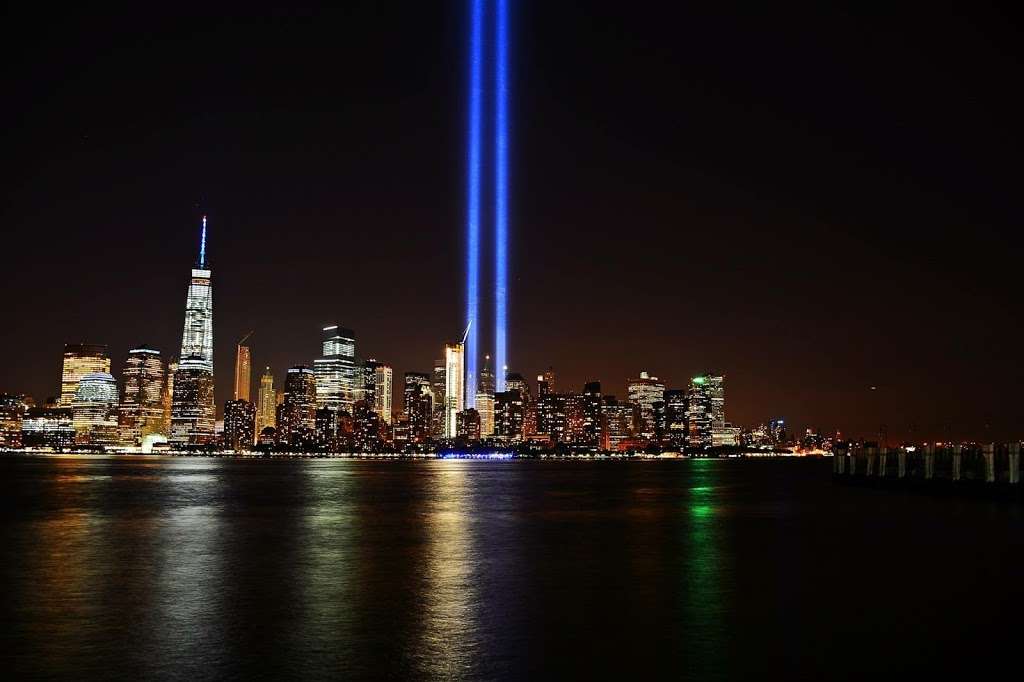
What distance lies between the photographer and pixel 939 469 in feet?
196

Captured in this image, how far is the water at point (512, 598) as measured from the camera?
40.4 ft

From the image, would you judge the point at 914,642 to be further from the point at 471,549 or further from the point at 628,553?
the point at 471,549

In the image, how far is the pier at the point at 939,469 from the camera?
4459 centimetres

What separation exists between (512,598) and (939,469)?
49.5m

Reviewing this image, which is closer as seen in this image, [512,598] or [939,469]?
[512,598]

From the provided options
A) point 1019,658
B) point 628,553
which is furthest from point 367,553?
point 1019,658

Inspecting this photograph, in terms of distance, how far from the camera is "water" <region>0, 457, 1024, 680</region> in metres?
12.3

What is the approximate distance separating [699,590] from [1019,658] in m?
6.96

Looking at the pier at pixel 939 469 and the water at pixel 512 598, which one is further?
the pier at pixel 939 469

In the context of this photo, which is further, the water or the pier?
the pier

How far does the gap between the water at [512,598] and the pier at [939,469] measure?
8.77 meters

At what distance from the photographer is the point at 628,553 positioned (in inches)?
990

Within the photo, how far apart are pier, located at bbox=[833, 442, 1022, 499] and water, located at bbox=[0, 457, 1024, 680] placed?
345 inches

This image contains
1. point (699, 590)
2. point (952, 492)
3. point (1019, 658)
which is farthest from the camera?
point (952, 492)
